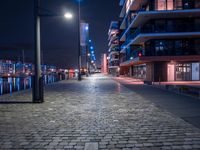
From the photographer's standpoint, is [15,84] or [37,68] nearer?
[37,68]

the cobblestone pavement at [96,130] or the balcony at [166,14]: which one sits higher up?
the balcony at [166,14]

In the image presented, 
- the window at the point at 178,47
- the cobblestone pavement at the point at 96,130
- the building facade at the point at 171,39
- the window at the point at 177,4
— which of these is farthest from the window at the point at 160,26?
the cobblestone pavement at the point at 96,130

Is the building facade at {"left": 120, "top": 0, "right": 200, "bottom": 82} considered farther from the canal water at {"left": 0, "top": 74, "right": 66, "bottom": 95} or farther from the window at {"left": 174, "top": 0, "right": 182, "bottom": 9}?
the canal water at {"left": 0, "top": 74, "right": 66, "bottom": 95}

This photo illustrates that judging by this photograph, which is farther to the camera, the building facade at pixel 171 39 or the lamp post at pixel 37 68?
the building facade at pixel 171 39

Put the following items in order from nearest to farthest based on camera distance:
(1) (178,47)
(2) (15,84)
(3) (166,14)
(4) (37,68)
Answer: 1. (4) (37,68)
2. (2) (15,84)
3. (3) (166,14)
4. (1) (178,47)

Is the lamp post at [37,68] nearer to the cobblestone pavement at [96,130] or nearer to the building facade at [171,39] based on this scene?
the cobblestone pavement at [96,130]

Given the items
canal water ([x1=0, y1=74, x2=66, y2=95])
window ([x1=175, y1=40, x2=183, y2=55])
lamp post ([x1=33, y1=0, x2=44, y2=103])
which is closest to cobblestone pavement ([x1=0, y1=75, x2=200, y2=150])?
lamp post ([x1=33, y1=0, x2=44, y2=103])

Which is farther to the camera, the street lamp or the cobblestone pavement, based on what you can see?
the street lamp

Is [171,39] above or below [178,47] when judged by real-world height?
above

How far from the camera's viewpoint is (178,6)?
39625 millimetres

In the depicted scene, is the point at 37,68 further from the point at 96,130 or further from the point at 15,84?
the point at 15,84

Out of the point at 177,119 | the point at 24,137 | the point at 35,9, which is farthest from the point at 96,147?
the point at 35,9

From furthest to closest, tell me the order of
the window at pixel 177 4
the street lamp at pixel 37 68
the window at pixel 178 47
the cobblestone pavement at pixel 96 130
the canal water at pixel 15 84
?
the window at pixel 177 4 → the window at pixel 178 47 → the canal water at pixel 15 84 → the street lamp at pixel 37 68 → the cobblestone pavement at pixel 96 130

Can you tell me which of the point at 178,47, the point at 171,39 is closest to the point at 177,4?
the point at 171,39
